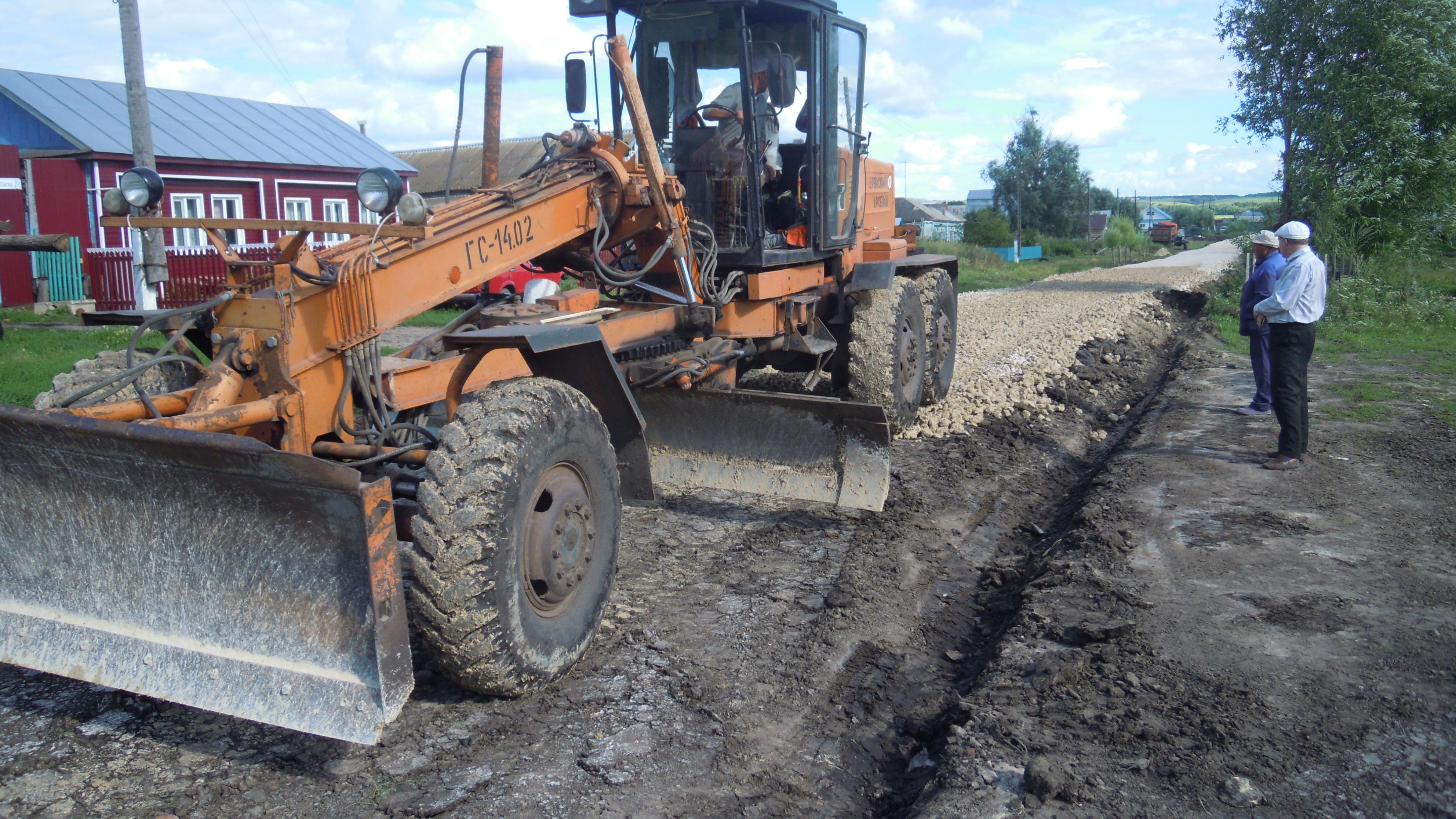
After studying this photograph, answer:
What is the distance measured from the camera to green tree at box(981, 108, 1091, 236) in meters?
62.8

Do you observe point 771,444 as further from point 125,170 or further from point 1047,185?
point 1047,185

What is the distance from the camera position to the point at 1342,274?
17.1m

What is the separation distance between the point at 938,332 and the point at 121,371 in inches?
261

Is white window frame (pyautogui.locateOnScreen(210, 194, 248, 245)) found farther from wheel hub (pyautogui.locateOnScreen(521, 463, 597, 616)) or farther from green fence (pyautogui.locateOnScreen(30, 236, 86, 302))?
wheel hub (pyautogui.locateOnScreen(521, 463, 597, 616))

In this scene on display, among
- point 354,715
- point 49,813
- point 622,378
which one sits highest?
point 622,378

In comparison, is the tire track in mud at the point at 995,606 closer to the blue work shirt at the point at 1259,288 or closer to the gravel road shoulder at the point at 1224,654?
the gravel road shoulder at the point at 1224,654

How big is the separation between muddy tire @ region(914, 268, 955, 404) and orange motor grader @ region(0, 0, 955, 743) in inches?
127

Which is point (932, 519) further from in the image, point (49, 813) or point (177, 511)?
point (49, 813)

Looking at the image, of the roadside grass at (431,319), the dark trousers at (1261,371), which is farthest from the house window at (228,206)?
the dark trousers at (1261,371)

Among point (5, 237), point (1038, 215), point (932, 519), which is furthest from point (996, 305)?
point (1038, 215)

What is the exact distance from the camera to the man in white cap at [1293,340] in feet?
22.2

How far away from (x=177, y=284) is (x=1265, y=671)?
16.9 m

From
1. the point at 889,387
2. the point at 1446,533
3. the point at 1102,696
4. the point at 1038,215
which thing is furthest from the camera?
the point at 1038,215

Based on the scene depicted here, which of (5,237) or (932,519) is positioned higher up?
(5,237)
